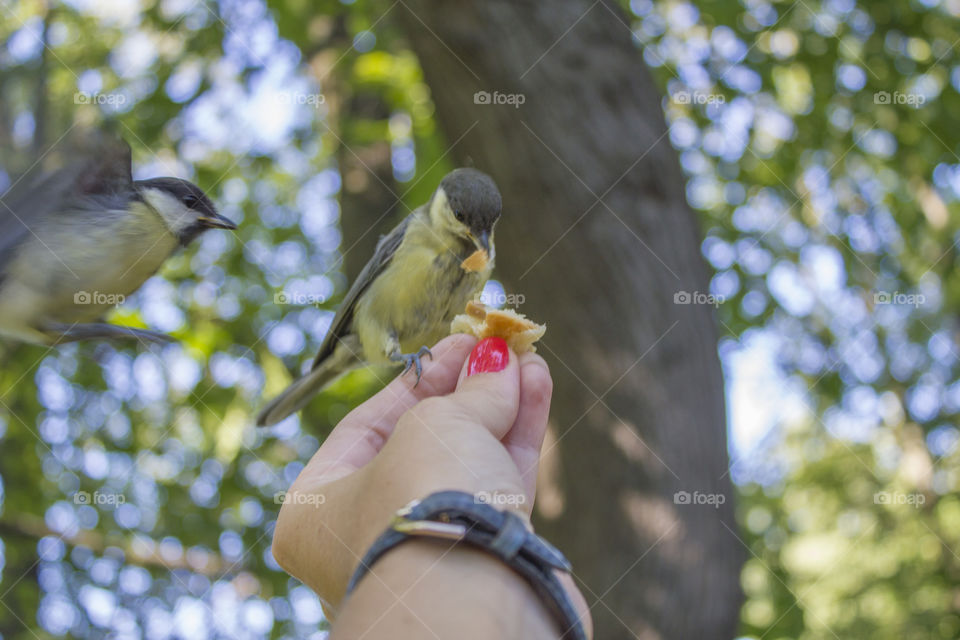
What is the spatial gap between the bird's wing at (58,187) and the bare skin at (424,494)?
2.50 ft

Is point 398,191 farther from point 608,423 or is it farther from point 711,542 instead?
point 711,542

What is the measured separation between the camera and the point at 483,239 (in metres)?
2.49

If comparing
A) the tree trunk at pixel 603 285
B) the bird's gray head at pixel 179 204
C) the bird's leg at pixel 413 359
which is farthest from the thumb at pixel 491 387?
the tree trunk at pixel 603 285

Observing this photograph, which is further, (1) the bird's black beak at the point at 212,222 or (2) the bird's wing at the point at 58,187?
(1) the bird's black beak at the point at 212,222

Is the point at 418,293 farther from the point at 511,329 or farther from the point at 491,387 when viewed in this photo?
the point at 491,387

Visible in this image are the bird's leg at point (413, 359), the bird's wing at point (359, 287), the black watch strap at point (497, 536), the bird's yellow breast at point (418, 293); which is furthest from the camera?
the bird's wing at point (359, 287)

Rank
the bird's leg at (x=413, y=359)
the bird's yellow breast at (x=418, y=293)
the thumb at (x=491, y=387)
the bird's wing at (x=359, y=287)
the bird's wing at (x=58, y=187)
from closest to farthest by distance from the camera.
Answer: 1. the thumb at (x=491, y=387)
2. the bird's wing at (x=58, y=187)
3. the bird's leg at (x=413, y=359)
4. the bird's yellow breast at (x=418, y=293)
5. the bird's wing at (x=359, y=287)

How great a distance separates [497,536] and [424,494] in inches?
6.6

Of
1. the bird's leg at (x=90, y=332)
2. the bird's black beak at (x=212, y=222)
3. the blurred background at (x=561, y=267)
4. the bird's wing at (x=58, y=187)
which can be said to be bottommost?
the blurred background at (x=561, y=267)

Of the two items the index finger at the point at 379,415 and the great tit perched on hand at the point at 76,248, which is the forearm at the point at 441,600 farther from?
the great tit perched on hand at the point at 76,248

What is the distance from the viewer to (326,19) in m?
5.55

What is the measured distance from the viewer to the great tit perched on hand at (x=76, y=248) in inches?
69.6

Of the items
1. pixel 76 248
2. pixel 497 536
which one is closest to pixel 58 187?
pixel 76 248

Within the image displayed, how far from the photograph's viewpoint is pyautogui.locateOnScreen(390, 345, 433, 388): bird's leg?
2187mm
